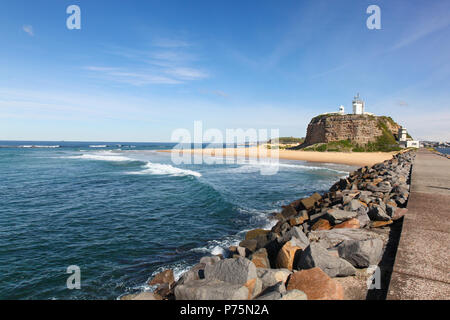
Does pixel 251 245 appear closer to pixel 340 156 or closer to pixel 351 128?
pixel 340 156

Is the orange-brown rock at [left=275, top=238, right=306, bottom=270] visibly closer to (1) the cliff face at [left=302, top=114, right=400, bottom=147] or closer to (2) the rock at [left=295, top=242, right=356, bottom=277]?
(2) the rock at [left=295, top=242, right=356, bottom=277]

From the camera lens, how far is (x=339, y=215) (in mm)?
6820

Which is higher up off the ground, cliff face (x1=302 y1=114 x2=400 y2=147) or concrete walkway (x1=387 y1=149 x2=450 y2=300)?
cliff face (x1=302 y1=114 x2=400 y2=147)

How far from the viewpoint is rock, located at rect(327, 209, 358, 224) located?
666 cm

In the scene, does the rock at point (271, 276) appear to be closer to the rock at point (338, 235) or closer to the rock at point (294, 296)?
the rock at point (294, 296)

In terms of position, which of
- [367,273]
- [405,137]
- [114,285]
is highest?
[405,137]

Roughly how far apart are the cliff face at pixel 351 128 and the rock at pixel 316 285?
211 ft

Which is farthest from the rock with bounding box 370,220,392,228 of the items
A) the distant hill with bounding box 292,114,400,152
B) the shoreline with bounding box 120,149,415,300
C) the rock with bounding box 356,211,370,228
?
the distant hill with bounding box 292,114,400,152

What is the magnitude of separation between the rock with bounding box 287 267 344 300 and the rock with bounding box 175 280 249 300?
0.81 m

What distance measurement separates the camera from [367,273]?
156 inches

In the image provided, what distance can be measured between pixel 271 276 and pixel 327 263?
1003 millimetres
